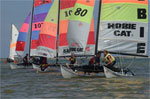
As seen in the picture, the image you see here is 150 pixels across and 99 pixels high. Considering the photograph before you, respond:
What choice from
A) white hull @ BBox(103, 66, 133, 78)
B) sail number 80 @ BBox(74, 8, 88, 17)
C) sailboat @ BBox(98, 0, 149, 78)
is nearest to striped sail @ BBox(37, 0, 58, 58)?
sail number 80 @ BBox(74, 8, 88, 17)

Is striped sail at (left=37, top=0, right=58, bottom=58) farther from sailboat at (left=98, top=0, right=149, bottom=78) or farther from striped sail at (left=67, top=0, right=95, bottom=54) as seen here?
sailboat at (left=98, top=0, right=149, bottom=78)

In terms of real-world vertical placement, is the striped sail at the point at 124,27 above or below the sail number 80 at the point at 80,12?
below

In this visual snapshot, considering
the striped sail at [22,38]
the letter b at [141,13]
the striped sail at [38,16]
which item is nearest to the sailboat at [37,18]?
the striped sail at [38,16]

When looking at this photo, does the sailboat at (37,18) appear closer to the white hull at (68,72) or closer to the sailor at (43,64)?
the sailor at (43,64)

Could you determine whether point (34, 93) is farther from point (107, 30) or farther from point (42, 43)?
point (42, 43)

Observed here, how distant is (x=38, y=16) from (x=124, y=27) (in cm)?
1945

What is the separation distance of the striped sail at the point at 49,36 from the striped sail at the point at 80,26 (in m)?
9.19

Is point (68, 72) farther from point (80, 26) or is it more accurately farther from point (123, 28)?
point (123, 28)

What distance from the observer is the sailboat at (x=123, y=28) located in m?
24.2

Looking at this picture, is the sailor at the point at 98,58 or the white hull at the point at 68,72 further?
the white hull at the point at 68,72

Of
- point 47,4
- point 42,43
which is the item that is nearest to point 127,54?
point 42,43

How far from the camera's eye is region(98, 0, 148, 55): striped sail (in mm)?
24250

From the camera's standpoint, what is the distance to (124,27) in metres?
24.4

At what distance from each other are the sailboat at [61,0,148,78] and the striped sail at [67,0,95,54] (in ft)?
7.89
